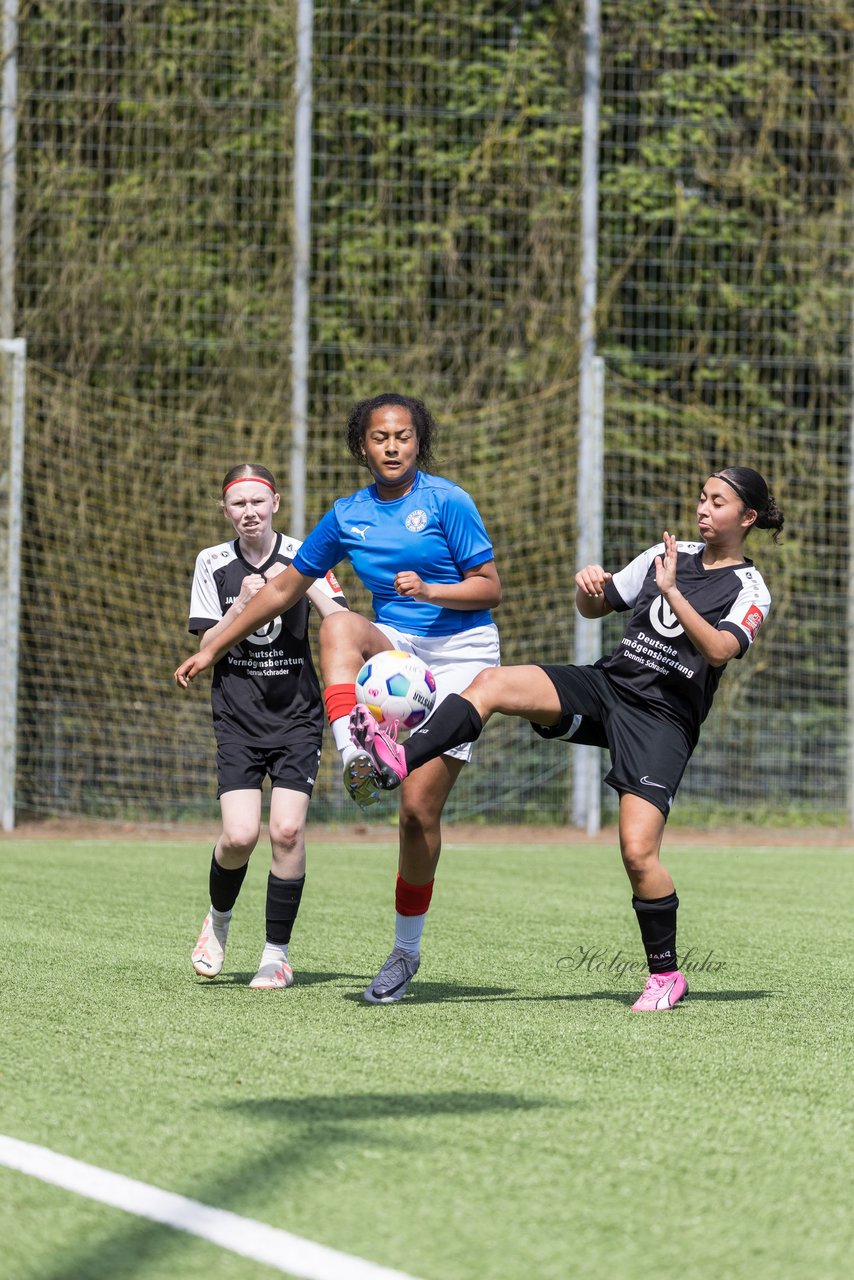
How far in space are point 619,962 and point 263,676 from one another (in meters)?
1.74

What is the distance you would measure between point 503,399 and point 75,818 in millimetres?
5130

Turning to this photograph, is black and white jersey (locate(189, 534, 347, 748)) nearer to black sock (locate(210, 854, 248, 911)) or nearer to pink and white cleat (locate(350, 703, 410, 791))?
black sock (locate(210, 854, 248, 911))

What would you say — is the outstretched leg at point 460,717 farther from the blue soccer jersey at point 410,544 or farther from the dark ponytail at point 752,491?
the dark ponytail at point 752,491

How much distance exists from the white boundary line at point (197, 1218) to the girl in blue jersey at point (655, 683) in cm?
223

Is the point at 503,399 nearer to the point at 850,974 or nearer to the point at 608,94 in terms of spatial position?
the point at 608,94

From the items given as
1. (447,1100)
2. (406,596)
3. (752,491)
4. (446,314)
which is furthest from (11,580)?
(447,1100)

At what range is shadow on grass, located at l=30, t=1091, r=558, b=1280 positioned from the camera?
2490 mm

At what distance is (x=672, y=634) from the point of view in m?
5.18

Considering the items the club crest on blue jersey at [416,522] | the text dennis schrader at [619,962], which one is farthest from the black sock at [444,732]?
the text dennis schrader at [619,962]

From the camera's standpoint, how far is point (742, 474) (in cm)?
517

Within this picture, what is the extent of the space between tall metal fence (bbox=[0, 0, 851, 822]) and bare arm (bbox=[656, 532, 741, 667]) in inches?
344

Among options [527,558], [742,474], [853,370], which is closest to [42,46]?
[527,558]

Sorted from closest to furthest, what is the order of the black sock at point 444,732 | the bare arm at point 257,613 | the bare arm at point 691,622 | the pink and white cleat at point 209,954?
the black sock at point 444,732
the bare arm at point 691,622
the bare arm at point 257,613
the pink and white cleat at point 209,954

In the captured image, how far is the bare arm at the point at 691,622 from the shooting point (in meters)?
4.84
